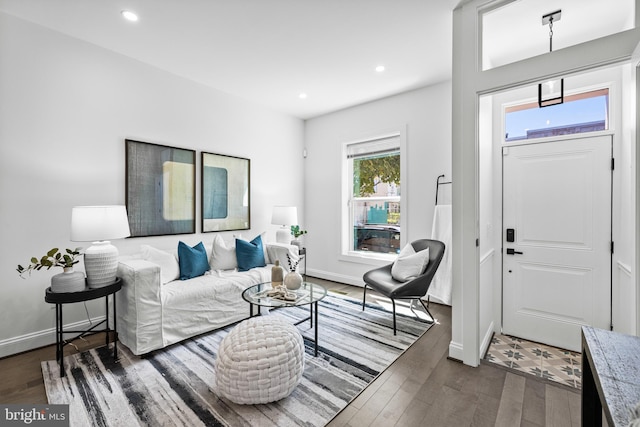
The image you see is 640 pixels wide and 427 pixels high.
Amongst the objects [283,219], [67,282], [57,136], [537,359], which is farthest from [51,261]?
[537,359]

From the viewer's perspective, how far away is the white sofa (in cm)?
231

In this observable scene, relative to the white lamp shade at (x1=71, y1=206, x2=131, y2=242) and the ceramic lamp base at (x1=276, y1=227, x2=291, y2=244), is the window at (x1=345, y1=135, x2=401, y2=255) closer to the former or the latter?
the ceramic lamp base at (x1=276, y1=227, x2=291, y2=244)

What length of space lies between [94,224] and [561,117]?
13.4 feet

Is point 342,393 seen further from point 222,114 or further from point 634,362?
point 222,114

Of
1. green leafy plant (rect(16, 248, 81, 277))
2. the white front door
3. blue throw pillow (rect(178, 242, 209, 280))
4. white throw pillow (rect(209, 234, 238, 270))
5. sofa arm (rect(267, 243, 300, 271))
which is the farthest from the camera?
sofa arm (rect(267, 243, 300, 271))

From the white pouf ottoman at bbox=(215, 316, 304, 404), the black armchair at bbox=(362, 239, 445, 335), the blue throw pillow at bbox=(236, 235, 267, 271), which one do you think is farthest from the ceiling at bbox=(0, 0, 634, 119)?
the white pouf ottoman at bbox=(215, 316, 304, 404)

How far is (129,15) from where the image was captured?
7.71ft

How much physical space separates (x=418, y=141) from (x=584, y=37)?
1.73 meters

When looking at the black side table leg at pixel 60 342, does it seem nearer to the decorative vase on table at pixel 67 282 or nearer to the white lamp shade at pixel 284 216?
the decorative vase on table at pixel 67 282

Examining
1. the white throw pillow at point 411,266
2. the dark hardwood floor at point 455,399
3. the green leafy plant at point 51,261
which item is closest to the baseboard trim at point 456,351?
the dark hardwood floor at point 455,399

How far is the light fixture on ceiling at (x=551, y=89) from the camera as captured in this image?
88.6 inches

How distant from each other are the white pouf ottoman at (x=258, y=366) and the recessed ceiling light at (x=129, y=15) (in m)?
2.65

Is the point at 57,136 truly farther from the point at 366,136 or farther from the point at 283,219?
the point at 366,136

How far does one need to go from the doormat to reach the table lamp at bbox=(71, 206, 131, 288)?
3.19 meters
